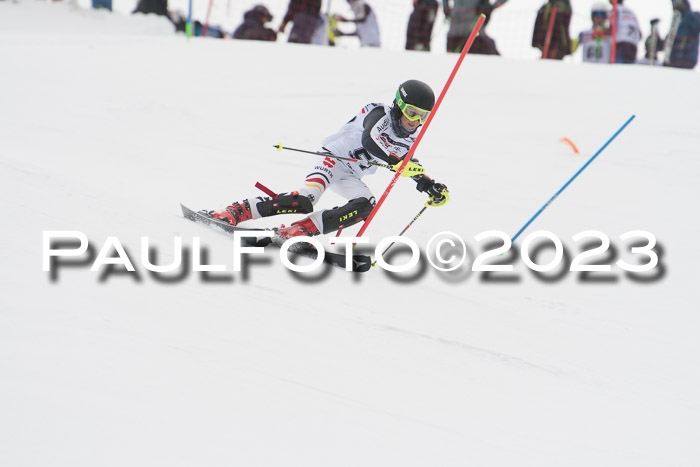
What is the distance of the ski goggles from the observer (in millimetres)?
4258

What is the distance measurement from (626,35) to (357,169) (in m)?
7.13

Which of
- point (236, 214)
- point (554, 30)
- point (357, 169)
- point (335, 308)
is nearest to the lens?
point (335, 308)

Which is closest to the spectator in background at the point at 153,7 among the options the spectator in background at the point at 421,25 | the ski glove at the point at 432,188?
the spectator in background at the point at 421,25

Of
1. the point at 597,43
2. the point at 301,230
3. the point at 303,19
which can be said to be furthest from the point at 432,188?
the point at 303,19

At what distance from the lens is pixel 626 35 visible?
10055mm

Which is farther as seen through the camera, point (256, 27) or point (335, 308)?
point (256, 27)

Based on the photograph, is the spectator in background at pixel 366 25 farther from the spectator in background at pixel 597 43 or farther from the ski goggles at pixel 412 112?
the ski goggles at pixel 412 112

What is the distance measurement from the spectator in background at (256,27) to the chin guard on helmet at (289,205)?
827 centimetres

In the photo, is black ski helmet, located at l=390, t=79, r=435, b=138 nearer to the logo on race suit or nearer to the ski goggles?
the ski goggles

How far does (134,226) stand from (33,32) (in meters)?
9.96

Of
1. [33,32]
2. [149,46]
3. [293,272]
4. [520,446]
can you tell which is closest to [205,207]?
[293,272]

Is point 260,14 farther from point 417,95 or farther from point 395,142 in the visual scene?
point 417,95

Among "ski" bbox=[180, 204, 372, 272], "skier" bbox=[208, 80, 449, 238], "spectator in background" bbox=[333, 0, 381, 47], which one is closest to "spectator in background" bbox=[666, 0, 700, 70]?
"spectator in background" bbox=[333, 0, 381, 47]

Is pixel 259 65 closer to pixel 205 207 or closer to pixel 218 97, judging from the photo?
pixel 218 97
